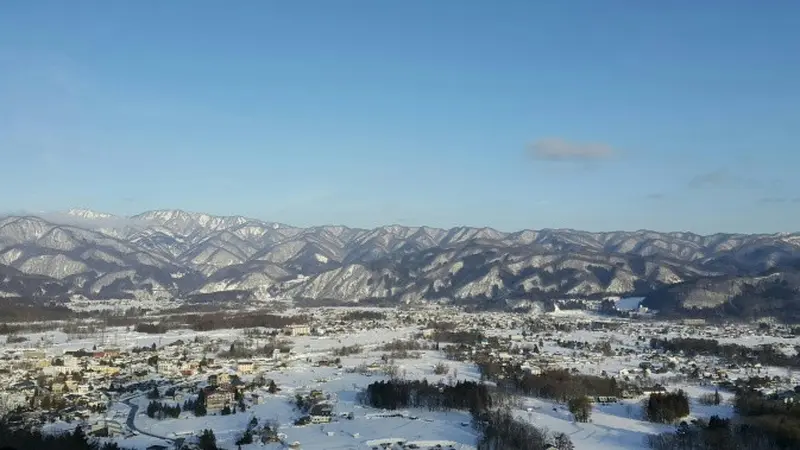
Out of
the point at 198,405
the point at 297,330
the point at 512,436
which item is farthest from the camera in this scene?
the point at 297,330

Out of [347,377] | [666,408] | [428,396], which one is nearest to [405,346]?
[347,377]

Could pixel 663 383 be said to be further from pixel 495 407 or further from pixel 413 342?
pixel 413 342

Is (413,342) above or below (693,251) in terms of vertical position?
below

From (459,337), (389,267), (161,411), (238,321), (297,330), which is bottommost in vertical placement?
(161,411)

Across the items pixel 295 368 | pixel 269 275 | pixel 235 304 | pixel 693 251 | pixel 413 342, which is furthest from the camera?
pixel 693 251

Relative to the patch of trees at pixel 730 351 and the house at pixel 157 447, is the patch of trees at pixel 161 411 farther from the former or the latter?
the patch of trees at pixel 730 351

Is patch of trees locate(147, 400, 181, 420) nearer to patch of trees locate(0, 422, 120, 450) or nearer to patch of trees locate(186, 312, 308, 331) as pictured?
patch of trees locate(0, 422, 120, 450)

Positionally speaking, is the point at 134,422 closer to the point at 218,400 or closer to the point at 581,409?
the point at 218,400

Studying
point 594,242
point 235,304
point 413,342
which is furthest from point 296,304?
point 594,242
